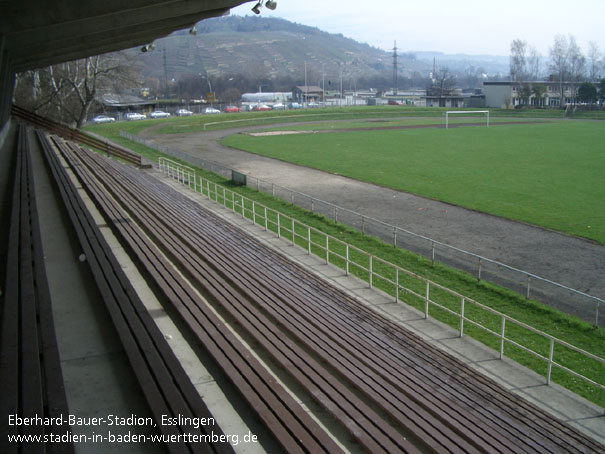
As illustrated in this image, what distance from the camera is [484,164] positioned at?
32.8 meters

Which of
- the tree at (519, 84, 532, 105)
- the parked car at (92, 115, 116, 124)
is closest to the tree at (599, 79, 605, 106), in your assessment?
the tree at (519, 84, 532, 105)

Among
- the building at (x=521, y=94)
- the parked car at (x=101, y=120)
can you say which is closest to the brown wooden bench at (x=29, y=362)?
the parked car at (x=101, y=120)

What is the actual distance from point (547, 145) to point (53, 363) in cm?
4399

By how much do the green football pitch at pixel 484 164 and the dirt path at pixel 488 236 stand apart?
3.64 ft

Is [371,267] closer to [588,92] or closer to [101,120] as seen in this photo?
[101,120]

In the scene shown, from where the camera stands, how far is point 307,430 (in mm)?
5391

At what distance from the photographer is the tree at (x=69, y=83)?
43438 mm

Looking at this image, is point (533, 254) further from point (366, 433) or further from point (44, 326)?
point (44, 326)

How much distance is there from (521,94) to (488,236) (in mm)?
89305

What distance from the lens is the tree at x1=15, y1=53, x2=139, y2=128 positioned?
4344 cm

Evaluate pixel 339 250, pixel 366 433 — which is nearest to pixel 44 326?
pixel 366 433

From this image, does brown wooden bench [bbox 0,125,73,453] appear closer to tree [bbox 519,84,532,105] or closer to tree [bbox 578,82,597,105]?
tree [bbox 578,82,597,105]

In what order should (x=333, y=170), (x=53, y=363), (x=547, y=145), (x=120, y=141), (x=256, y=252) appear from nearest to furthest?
(x=53, y=363) → (x=256, y=252) → (x=333, y=170) → (x=547, y=145) → (x=120, y=141)

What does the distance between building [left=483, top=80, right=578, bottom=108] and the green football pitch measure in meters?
40.4
